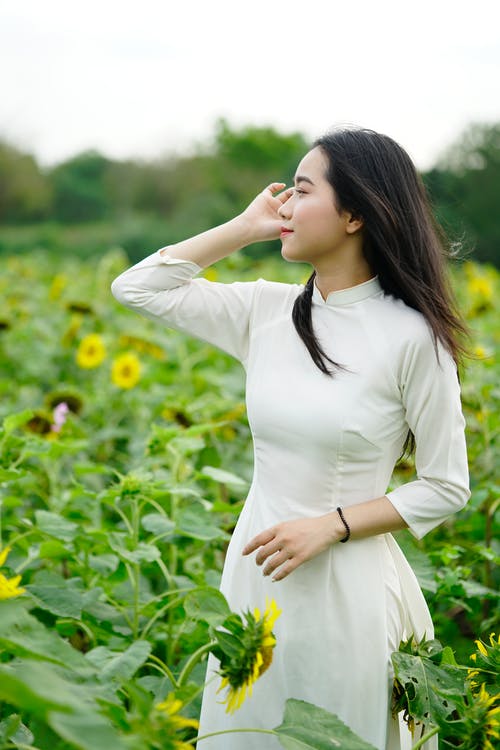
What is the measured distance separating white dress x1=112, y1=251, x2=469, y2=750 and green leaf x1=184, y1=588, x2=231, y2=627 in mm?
263

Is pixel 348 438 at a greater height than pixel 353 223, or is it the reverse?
pixel 353 223

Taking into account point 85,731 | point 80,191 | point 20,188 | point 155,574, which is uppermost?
point 85,731

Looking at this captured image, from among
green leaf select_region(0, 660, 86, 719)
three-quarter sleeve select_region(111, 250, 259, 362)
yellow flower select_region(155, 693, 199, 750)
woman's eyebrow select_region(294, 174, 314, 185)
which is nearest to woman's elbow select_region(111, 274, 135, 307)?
three-quarter sleeve select_region(111, 250, 259, 362)

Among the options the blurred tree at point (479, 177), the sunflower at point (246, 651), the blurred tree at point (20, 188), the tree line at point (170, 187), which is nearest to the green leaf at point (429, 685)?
the sunflower at point (246, 651)

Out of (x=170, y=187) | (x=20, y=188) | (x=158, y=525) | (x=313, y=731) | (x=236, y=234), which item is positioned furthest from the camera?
(x=170, y=187)


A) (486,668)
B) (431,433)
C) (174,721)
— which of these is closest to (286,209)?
(431,433)

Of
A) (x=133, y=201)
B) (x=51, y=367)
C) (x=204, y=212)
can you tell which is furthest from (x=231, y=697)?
(x=133, y=201)

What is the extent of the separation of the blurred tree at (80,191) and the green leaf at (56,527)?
28377 mm

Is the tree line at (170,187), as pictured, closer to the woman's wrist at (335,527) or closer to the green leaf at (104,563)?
the green leaf at (104,563)

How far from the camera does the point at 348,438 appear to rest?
4.85 ft

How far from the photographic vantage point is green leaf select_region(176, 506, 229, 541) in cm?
190

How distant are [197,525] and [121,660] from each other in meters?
0.50

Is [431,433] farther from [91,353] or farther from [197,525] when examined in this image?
[91,353]

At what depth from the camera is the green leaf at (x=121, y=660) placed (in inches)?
56.7
